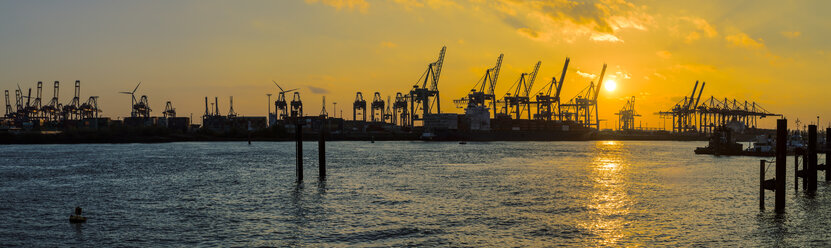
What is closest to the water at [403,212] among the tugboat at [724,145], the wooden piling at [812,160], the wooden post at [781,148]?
the wooden piling at [812,160]

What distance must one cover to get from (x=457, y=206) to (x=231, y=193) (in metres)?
15.6

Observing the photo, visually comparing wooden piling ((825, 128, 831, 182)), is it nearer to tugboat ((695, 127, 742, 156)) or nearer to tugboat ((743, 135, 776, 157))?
tugboat ((743, 135, 776, 157))

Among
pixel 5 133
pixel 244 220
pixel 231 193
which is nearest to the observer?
pixel 244 220

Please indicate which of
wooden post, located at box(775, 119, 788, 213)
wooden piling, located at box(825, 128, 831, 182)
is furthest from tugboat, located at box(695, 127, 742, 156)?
wooden post, located at box(775, 119, 788, 213)

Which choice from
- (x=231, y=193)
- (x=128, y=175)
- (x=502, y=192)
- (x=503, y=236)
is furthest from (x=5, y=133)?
(x=503, y=236)

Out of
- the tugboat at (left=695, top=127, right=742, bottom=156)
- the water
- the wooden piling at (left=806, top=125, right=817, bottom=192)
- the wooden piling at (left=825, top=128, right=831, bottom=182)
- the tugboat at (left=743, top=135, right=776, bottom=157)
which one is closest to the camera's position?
the water

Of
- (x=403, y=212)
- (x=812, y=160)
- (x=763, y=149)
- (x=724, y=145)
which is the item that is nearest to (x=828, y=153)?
(x=812, y=160)

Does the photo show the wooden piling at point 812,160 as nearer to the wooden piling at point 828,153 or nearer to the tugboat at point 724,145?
the wooden piling at point 828,153

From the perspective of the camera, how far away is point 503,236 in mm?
24281

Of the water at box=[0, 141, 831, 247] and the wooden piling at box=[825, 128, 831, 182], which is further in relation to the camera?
the wooden piling at box=[825, 128, 831, 182]

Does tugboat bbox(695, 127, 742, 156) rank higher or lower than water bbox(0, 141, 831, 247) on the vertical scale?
higher

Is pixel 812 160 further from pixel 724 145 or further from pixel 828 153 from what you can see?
pixel 724 145

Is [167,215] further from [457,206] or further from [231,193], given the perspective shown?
[457,206]

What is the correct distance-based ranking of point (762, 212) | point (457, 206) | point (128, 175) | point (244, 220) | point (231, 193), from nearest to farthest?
1. point (244, 220)
2. point (762, 212)
3. point (457, 206)
4. point (231, 193)
5. point (128, 175)
